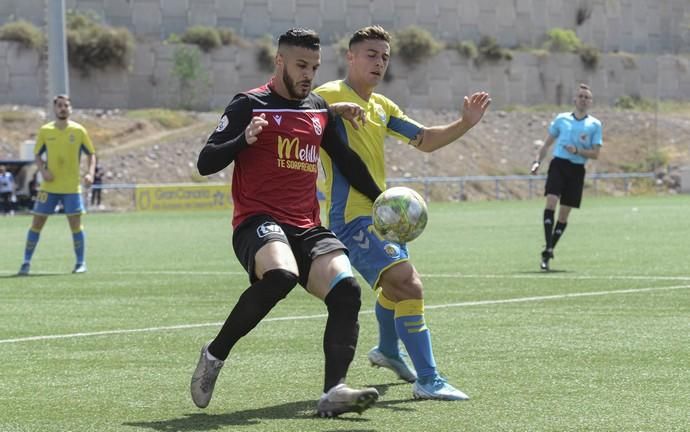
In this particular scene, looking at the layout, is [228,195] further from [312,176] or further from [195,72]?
[312,176]

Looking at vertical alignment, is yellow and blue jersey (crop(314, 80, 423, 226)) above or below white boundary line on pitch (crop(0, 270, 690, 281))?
above

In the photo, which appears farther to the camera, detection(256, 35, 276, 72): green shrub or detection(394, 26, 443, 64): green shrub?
detection(394, 26, 443, 64): green shrub

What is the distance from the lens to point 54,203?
18422mm

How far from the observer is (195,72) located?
67000 mm

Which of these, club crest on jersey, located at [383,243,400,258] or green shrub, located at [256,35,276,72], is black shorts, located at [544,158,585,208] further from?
green shrub, located at [256,35,276,72]

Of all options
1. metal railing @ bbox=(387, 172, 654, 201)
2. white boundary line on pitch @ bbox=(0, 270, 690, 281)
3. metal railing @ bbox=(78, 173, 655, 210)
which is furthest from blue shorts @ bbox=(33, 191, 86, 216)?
metal railing @ bbox=(387, 172, 654, 201)

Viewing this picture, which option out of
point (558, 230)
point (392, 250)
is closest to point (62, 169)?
point (558, 230)

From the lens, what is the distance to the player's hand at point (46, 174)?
59.5 ft

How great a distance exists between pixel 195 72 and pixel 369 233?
59.9 meters

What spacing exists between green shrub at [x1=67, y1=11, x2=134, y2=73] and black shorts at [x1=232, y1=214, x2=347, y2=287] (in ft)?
195

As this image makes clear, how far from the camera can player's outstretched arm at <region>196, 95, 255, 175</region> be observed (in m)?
7.15

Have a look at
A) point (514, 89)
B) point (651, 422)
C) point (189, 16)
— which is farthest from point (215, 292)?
point (514, 89)

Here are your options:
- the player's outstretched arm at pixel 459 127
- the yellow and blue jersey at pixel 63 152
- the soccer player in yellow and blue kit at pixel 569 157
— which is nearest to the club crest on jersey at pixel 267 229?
the player's outstretched arm at pixel 459 127

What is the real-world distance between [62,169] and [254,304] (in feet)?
38.4
